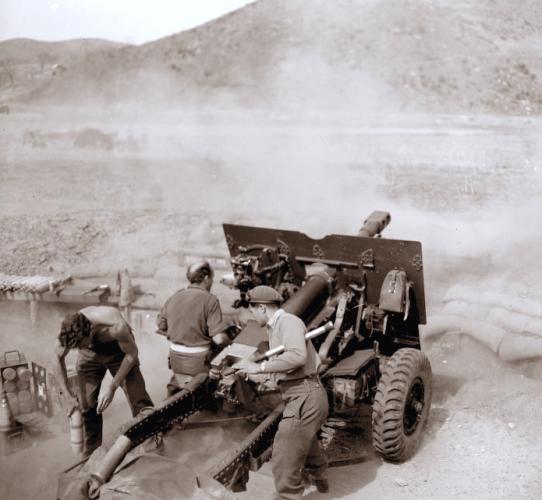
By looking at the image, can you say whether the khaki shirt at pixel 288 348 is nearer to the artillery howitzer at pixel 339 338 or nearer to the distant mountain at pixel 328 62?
the artillery howitzer at pixel 339 338

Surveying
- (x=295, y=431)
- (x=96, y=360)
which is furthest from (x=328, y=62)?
(x=295, y=431)

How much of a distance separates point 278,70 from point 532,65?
10390 mm

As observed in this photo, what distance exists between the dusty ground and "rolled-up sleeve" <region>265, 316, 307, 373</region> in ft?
3.68

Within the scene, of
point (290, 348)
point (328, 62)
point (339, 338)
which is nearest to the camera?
point (290, 348)

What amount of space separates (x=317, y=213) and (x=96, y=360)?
26.5 ft

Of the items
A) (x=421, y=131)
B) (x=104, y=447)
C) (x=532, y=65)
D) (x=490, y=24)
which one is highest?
(x=490, y=24)

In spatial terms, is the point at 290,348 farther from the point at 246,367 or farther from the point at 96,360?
the point at 96,360

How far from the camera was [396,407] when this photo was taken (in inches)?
170

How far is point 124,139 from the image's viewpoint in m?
21.6

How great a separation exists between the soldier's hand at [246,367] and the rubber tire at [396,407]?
38.8 inches

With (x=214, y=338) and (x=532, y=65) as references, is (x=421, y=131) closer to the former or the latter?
(x=532, y=65)

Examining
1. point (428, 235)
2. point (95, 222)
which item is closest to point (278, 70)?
point (95, 222)

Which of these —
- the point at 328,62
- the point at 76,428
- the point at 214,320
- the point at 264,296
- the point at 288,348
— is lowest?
the point at 76,428

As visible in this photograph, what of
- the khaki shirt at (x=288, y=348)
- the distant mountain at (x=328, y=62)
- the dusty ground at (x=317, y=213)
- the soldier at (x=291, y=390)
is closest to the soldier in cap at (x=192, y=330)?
the dusty ground at (x=317, y=213)
